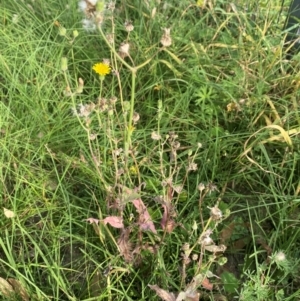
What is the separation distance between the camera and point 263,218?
1.56 m

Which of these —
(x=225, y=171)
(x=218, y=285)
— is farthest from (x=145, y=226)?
(x=225, y=171)

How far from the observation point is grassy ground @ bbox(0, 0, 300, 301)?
1.34 meters

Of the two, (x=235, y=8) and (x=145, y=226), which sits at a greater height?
(x=235, y=8)

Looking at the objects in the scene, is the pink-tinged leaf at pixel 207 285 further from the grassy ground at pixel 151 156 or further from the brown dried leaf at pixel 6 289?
the brown dried leaf at pixel 6 289

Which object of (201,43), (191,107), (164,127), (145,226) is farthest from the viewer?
A: (201,43)

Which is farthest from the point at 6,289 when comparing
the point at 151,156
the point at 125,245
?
the point at 151,156

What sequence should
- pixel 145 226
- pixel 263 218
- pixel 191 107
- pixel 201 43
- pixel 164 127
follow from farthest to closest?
pixel 201 43, pixel 191 107, pixel 164 127, pixel 263 218, pixel 145 226

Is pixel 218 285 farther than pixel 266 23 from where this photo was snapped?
No

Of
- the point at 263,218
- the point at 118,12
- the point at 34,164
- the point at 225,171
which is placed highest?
the point at 118,12

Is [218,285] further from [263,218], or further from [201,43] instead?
[201,43]

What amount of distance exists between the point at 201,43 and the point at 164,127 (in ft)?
1.47

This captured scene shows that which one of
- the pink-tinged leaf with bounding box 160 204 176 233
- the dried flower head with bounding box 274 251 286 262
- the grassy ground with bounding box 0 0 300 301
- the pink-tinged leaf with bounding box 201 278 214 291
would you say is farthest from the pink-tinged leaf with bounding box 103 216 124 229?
the dried flower head with bounding box 274 251 286 262

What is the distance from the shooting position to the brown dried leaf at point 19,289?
1.34 m

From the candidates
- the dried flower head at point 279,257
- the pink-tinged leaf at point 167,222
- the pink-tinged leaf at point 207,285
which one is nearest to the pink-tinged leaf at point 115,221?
the pink-tinged leaf at point 167,222
